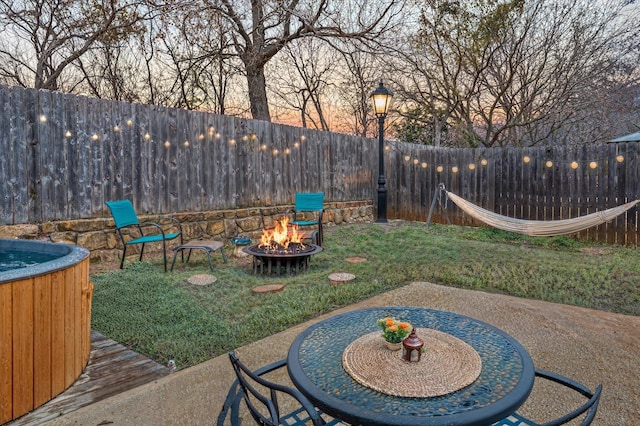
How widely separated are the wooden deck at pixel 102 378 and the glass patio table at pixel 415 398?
1139 millimetres

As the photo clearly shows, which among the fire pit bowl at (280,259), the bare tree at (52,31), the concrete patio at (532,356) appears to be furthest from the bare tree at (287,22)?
the concrete patio at (532,356)

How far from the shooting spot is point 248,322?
3.05m

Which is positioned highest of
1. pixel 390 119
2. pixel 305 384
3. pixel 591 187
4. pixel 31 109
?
pixel 390 119

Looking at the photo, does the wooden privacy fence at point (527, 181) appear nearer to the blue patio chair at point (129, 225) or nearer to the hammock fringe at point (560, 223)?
the hammock fringe at point (560, 223)

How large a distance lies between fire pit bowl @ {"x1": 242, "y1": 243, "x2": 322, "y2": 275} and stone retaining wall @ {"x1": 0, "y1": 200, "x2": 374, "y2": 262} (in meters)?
1.45

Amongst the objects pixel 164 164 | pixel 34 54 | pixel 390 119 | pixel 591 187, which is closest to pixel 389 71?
pixel 390 119

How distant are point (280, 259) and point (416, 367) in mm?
3252

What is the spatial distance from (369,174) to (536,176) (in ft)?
10.8

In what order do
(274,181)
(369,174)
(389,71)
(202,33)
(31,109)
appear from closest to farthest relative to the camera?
(31,109) → (274,181) → (202,33) → (369,174) → (389,71)

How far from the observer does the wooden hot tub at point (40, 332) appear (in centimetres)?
180

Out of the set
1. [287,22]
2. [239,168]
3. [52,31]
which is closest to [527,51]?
[287,22]

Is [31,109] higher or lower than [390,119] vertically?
lower

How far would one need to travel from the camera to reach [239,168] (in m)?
6.43

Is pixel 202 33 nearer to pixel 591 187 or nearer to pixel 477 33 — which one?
pixel 477 33
